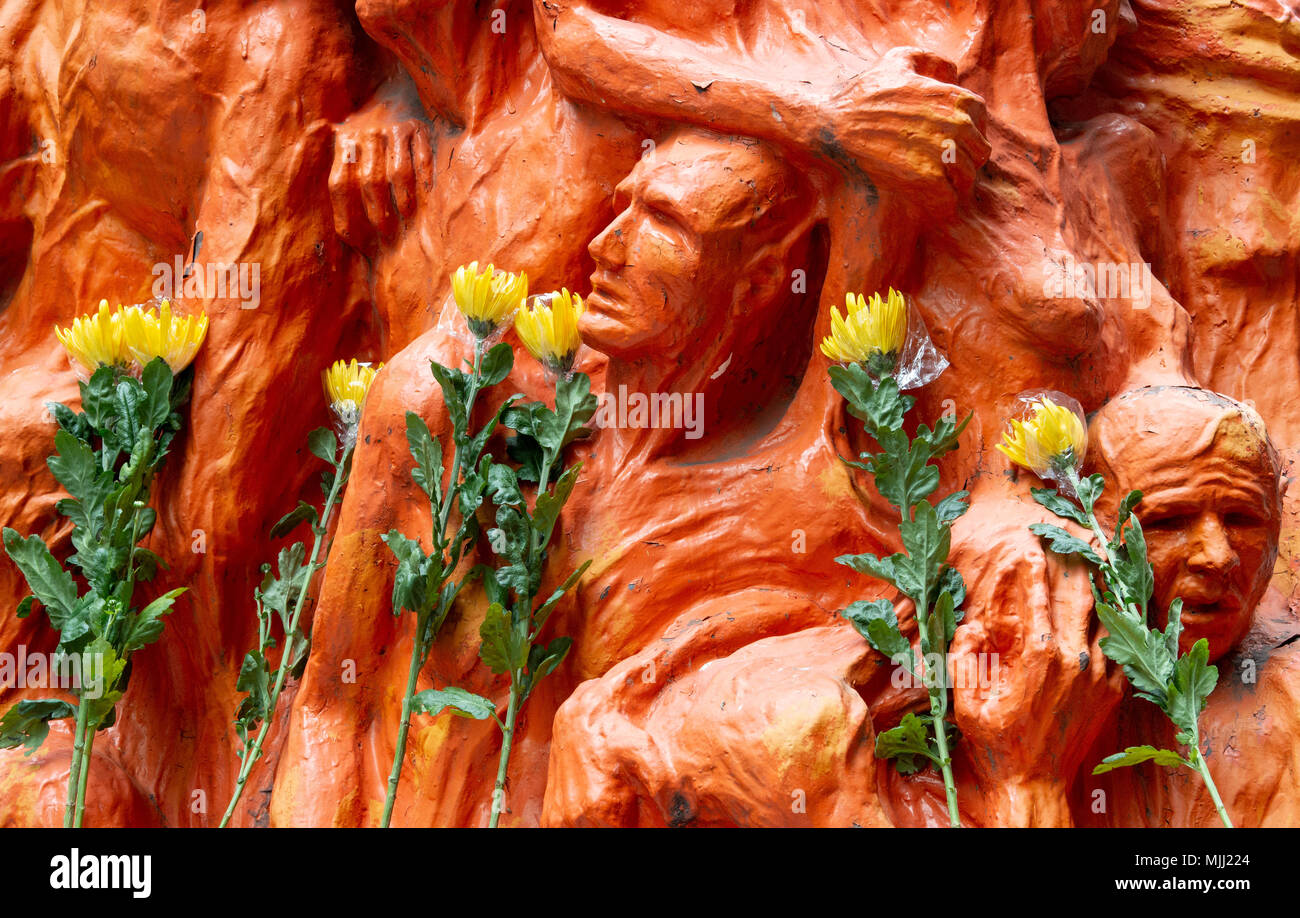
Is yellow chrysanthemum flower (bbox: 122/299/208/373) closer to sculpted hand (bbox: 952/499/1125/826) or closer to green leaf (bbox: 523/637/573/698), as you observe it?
green leaf (bbox: 523/637/573/698)

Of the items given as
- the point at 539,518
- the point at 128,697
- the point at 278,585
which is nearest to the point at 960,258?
the point at 539,518

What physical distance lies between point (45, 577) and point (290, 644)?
1.70 ft

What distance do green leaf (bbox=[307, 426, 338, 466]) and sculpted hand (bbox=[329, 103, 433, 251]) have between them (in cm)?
48

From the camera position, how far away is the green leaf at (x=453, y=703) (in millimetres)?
2500

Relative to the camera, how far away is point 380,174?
3115 millimetres

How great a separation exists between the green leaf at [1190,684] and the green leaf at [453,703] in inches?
47.4

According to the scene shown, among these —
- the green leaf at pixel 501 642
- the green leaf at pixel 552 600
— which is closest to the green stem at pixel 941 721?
the green leaf at pixel 552 600

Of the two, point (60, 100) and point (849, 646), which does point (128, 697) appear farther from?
point (849, 646)

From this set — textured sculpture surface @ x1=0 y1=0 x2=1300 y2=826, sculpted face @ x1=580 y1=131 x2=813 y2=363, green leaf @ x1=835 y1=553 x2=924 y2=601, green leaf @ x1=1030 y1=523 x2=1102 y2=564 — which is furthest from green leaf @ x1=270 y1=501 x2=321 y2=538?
green leaf @ x1=1030 y1=523 x2=1102 y2=564

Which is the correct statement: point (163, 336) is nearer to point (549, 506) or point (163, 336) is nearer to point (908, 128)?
point (549, 506)

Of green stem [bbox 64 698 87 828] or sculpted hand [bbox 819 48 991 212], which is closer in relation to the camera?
sculpted hand [bbox 819 48 991 212]

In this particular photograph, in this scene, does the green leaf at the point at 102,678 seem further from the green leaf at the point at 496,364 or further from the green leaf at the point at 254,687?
the green leaf at the point at 496,364

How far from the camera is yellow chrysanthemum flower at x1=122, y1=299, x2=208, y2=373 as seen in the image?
2980mm

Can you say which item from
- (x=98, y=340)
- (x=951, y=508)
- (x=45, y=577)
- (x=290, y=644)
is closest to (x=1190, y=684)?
(x=951, y=508)
